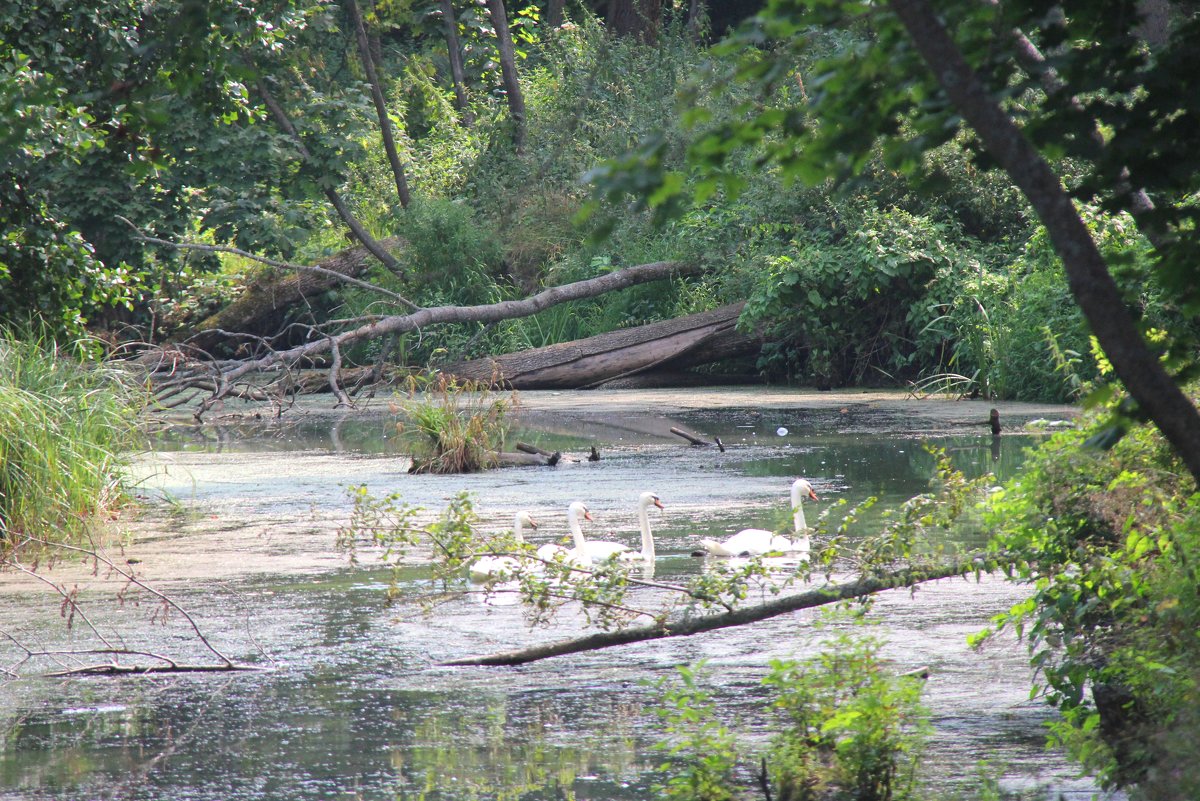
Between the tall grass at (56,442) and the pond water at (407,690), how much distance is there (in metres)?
0.51

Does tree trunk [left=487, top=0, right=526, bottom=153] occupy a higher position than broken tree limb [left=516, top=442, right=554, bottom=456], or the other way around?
tree trunk [left=487, top=0, right=526, bottom=153]

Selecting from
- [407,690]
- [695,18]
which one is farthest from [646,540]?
[695,18]

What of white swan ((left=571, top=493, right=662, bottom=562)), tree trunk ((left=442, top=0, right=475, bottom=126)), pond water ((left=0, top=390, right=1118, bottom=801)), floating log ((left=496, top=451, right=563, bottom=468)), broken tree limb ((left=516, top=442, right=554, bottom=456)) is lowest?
pond water ((left=0, top=390, right=1118, bottom=801))

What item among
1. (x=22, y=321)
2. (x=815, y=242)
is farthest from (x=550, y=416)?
(x=22, y=321)

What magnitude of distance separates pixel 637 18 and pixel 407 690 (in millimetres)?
23744

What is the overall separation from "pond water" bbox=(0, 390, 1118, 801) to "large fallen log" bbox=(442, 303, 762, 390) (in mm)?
8807

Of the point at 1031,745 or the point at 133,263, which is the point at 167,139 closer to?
the point at 133,263

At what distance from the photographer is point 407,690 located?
6055 mm

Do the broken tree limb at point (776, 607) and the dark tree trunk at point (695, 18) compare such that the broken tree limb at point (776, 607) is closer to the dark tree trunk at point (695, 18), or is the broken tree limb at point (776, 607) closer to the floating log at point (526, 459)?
the floating log at point (526, 459)

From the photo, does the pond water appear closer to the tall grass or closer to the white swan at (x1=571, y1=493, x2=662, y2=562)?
the white swan at (x1=571, y1=493, x2=662, y2=562)

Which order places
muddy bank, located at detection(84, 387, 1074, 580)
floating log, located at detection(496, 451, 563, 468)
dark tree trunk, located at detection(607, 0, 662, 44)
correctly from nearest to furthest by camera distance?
muddy bank, located at detection(84, 387, 1074, 580)
floating log, located at detection(496, 451, 563, 468)
dark tree trunk, located at detection(607, 0, 662, 44)

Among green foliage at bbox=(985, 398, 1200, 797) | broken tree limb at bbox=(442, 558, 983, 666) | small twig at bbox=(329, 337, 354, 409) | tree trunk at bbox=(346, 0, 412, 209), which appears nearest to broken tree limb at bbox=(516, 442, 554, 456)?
small twig at bbox=(329, 337, 354, 409)

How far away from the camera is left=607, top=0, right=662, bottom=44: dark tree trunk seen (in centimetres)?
2736

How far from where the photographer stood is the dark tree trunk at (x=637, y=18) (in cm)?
2736
